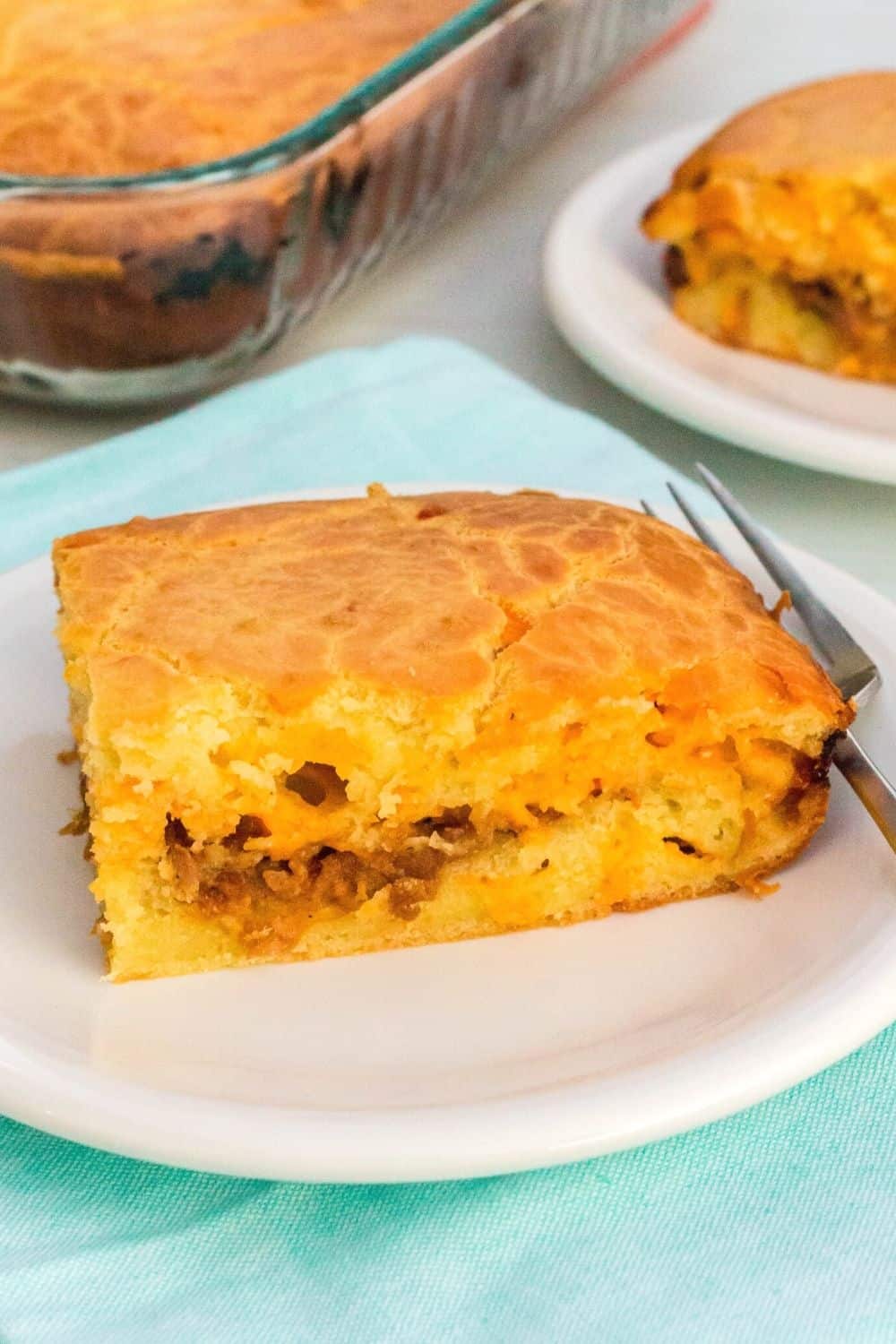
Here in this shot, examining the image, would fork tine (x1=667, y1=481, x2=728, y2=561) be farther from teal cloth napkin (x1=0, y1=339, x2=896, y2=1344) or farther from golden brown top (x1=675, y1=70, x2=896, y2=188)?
golden brown top (x1=675, y1=70, x2=896, y2=188)

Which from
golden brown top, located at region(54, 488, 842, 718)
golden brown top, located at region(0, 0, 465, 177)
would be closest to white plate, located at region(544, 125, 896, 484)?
golden brown top, located at region(0, 0, 465, 177)

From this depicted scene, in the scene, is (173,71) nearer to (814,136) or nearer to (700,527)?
(814,136)

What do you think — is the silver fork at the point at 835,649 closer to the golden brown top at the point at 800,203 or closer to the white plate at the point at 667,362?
the white plate at the point at 667,362

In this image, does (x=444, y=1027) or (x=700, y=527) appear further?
(x=700, y=527)

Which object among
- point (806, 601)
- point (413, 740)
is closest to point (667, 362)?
point (806, 601)

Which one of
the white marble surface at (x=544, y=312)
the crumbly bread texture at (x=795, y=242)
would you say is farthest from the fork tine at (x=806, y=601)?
the crumbly bread texture at (x=795, y=242)

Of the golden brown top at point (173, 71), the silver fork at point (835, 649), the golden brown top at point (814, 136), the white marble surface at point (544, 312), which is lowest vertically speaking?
the white marble surface at point (544, 312)

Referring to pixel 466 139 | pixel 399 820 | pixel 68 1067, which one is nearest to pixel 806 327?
pixel 466 139
